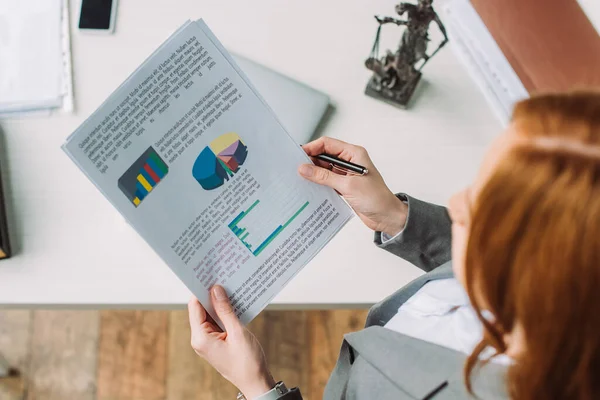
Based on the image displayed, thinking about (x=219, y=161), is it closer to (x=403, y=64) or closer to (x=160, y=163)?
(x=160, y=163)

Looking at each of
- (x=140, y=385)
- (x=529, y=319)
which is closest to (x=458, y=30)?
(x=529, y=319)

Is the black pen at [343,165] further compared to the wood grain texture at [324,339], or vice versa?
the wood grain texture at [324,339]

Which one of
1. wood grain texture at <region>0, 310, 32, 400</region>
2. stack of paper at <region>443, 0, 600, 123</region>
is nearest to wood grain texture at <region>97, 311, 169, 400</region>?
wood grain texture at <region>0, 310, 32, 400</region>

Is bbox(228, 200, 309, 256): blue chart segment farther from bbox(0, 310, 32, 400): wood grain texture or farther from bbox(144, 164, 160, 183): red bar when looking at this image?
bbox(0, 310, 32, 400): wood grain texture

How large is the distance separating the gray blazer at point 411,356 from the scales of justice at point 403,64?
174 mm

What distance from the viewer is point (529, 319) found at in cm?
41

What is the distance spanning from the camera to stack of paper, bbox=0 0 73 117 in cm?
81

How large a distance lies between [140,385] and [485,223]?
1121 mm

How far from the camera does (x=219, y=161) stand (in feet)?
2.15

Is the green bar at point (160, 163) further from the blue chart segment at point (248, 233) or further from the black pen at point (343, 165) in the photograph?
the black pen at point (343, 165)

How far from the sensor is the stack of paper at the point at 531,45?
2.61 ft

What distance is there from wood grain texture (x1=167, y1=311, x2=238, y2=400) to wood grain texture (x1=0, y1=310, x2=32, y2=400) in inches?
13.7

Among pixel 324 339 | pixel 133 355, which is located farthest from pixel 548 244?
pixel 133 355

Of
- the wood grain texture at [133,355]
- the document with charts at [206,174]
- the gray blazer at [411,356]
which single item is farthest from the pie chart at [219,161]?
the wood grain texture at [133,355]
